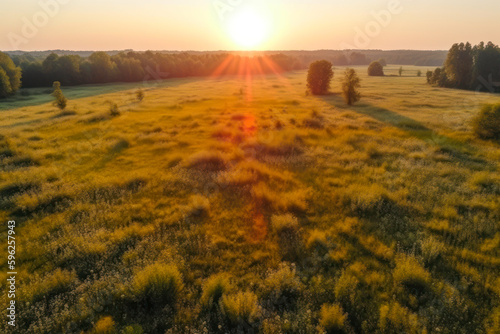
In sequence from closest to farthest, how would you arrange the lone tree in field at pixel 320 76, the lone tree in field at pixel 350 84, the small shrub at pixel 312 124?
1. the small shrub at pixel 312 124
2. the lone tree in field at pixel 350 84
3. the lone tree in field at pixel 320 76

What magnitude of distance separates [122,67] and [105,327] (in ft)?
322

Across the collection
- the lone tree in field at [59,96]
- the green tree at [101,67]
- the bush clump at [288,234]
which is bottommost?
the bush clump at [288,234]

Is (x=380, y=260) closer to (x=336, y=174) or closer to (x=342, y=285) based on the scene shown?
(x=342, y=285)

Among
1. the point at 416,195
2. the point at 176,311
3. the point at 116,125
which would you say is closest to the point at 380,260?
the point at 416,195

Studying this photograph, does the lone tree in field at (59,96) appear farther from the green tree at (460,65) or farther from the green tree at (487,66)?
the green tree at (487,66)

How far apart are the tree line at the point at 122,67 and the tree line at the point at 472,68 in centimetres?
8246

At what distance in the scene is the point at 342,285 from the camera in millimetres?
6719

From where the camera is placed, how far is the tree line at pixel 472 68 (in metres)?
60.1

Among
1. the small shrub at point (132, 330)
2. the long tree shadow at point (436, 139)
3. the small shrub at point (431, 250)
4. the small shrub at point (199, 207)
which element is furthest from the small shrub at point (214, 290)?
the long tree shadow at point (436, 139)

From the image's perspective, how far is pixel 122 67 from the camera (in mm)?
85250

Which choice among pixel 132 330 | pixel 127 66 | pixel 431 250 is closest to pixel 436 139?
pixel 431 250

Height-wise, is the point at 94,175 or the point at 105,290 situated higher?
the point at 94,175

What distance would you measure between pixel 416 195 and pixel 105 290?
13554 millimetres

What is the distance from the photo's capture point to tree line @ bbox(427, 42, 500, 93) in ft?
197
